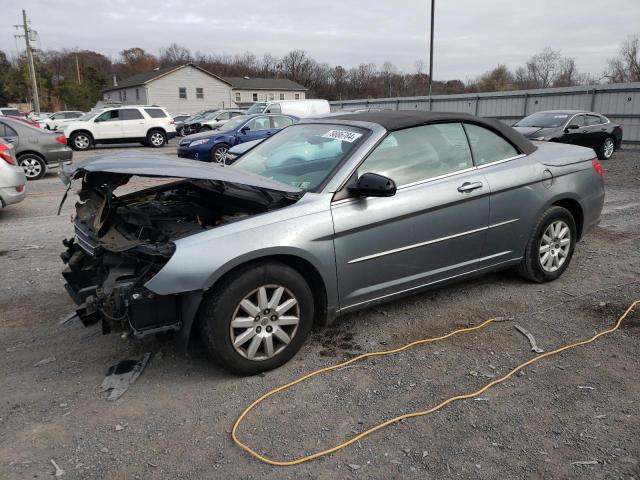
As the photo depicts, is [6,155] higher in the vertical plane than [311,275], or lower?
higher

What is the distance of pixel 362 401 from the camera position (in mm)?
3053

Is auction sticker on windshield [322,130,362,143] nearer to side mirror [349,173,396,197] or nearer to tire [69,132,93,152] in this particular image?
side mirror [349,173,396,197]

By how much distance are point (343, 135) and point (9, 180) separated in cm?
619

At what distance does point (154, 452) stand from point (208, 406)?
45 centimetres

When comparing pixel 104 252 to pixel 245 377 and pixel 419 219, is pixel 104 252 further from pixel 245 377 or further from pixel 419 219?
pixel 419 219

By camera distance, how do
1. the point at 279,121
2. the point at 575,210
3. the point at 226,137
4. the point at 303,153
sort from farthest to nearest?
the point at 279,121 → the point at 226,137 → the point at 575,210 → the point at 303,153

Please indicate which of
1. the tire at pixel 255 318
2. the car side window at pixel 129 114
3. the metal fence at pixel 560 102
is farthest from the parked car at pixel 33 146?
the metal fence at pixel 560 102

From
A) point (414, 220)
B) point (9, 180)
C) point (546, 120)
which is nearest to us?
point (414, 220)

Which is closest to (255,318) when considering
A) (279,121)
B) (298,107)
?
(279,121)

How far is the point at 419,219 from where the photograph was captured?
376 centimetres

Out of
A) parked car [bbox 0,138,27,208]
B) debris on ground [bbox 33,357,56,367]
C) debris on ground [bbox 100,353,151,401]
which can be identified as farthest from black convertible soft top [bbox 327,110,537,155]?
parked car [bbox 0,138,27,208]

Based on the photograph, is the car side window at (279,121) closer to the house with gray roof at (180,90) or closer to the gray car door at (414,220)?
the gray car door at (414,220)

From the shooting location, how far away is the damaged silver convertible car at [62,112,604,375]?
309 cm

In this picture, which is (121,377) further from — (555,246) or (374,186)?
(555,246)
